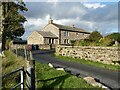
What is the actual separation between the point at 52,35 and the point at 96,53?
44.1 m

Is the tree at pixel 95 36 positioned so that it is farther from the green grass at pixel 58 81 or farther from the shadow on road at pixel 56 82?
the shadow on road at pixel 56 82

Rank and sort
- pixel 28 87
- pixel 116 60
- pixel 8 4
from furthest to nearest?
pixel 8 4 < pixel 116 60 < pixel 28 87

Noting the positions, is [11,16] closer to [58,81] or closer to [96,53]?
[96,53]

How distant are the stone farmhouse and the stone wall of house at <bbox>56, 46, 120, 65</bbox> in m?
35.5

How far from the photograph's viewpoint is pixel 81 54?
2416 cm

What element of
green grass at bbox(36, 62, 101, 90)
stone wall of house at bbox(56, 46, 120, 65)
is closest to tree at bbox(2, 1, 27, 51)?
stone wall of house at bbox(56, 46, 120, 65)

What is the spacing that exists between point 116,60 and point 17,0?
18132mm

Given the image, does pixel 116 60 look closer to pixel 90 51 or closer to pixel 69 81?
pixel 90 51

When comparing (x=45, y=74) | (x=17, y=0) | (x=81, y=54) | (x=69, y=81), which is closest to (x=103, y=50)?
(x=81, y=54)

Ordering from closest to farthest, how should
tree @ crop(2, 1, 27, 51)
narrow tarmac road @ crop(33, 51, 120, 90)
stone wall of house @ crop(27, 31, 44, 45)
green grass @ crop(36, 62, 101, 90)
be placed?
1. green grass @ crop(36, 62, 101, 90)
2. narrow tarmac road @ crop(33, 51, 120, 90)
3. tree @ crop(2, 1, 27, 51)
4. stone wall of house @ crop(27, 31, 44, 45)

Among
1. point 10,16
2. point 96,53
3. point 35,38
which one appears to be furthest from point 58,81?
point 35,38

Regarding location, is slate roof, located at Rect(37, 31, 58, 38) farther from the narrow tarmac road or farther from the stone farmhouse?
the narrow tarmac road

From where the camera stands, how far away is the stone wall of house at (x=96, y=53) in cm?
2003

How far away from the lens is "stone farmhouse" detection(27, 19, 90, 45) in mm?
62456
